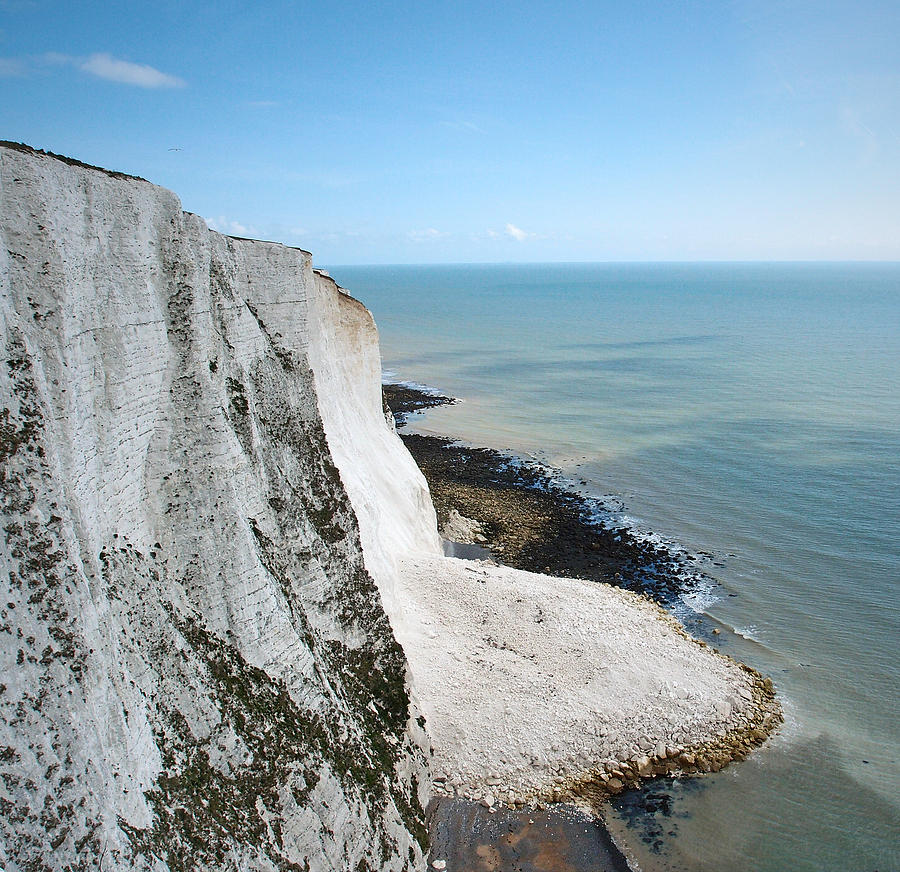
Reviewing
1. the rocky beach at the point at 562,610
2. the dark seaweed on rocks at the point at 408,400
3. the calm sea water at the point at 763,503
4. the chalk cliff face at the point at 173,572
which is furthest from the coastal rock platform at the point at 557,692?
the dark seaweed on rocks at the point at 408,400

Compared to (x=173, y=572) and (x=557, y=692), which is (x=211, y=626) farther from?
(x=557, y=692)

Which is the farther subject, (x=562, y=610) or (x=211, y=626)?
(x=562, y=610)

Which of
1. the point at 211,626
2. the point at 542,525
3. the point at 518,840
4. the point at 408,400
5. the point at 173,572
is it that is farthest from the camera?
the point at 408,400

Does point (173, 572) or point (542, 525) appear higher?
point (173, 572)

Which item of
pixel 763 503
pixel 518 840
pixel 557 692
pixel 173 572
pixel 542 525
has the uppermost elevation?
pixel 173 572

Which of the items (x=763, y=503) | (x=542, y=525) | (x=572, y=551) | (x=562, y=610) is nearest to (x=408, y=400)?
(x=542, y=525)

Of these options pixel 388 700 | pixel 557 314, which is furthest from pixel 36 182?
pixel 557 314

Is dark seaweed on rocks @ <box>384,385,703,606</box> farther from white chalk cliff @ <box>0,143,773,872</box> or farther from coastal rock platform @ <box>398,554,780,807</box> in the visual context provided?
white chalk cliff @ <box>0,143,773,872</box>

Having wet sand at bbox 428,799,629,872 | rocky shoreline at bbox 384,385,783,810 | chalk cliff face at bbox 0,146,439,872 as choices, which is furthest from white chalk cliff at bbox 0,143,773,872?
wet sand at bbox 428,799,629,872
